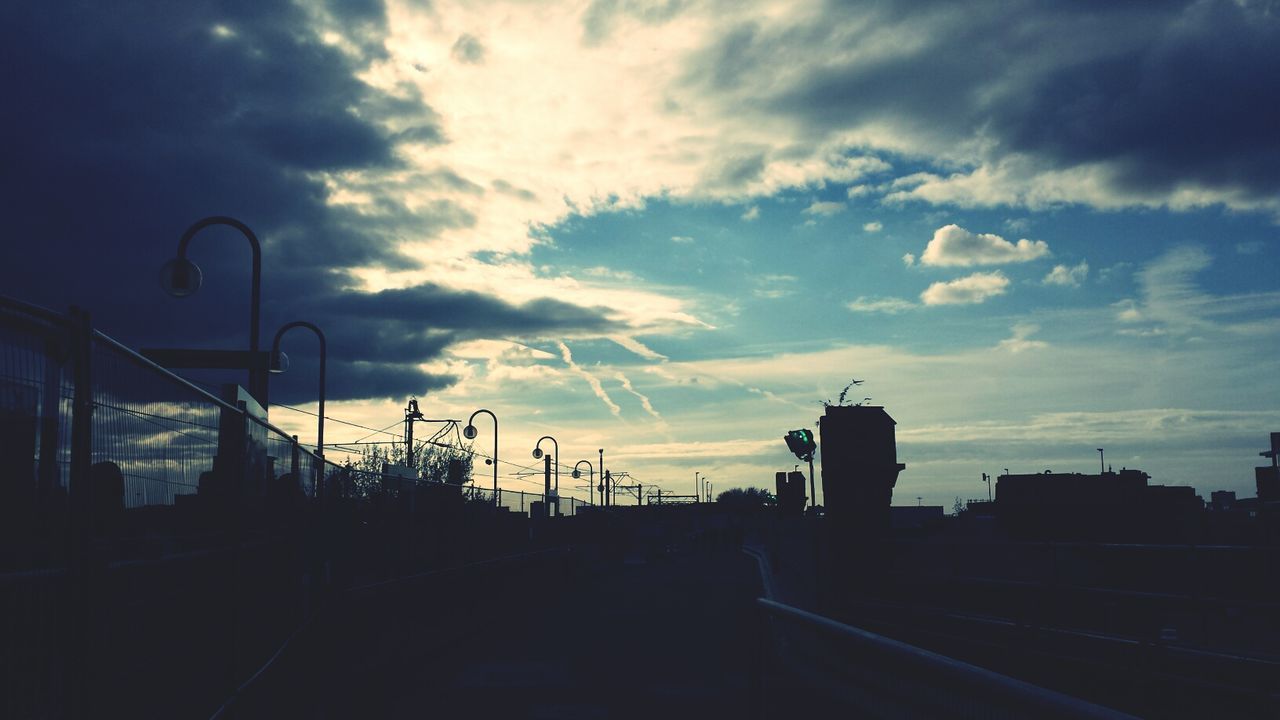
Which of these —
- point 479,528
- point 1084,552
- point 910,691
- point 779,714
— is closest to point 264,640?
point 779,714

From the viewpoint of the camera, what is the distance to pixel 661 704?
10016 millimetres

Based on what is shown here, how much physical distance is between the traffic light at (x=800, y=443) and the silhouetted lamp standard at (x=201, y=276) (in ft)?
31.6

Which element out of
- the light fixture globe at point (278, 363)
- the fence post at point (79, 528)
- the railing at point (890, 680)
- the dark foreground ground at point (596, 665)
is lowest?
the dark foreground ground at point (596, 665)

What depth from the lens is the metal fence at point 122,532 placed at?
14.6 feet

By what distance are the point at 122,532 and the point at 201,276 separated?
13.7 m

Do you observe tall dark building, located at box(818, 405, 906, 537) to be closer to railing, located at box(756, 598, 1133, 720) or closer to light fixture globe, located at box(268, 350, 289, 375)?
railing, located at box(756, 598, 1133, 720)

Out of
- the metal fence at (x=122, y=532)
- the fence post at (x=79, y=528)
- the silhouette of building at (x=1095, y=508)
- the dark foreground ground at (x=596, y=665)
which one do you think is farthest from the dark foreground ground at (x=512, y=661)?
the silhouette of building at (x=1095, y=508)

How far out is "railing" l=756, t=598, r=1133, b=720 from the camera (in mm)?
3031

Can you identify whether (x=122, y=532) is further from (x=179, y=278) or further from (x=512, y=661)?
(x=179, y=278)

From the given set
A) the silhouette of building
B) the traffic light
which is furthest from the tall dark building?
the silhouette of building

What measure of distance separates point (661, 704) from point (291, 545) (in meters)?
4.20

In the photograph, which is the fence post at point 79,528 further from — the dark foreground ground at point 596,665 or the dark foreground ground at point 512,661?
the dark foreground ground at point 596,665

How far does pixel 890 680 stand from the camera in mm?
4227

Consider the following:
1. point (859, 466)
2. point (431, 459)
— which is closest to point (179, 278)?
point (859, 466)
